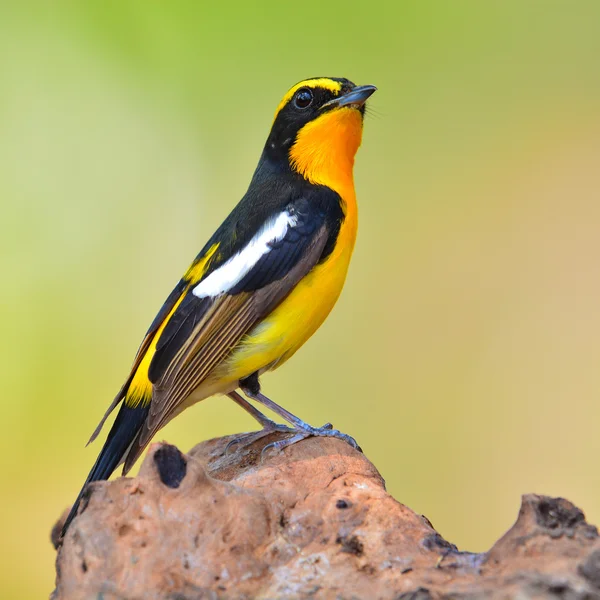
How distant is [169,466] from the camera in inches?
109

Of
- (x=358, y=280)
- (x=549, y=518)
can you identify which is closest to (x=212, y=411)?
(x=358, y=280)

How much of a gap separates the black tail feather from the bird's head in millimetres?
1577

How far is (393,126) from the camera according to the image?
7.65 meters

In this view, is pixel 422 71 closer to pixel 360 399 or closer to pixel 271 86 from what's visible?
pixel 271 86

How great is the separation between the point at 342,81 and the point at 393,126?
3148 millimetres

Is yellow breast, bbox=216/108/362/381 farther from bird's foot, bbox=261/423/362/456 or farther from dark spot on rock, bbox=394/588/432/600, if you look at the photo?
dark spot on rock, bbox=394/588/432/600

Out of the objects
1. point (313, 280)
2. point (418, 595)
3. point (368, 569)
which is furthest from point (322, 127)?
point (418, 595)

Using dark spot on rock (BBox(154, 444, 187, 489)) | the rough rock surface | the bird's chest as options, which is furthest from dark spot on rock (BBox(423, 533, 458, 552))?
the bird's chest

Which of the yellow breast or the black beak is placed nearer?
the yellow breast

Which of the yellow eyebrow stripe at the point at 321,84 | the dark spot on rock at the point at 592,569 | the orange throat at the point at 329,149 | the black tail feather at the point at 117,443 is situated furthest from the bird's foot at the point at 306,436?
the yellow eyebrow stripe at the point at 321,84

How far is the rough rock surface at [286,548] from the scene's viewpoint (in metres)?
2.38

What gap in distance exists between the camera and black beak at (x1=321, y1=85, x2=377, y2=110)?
14.5ft

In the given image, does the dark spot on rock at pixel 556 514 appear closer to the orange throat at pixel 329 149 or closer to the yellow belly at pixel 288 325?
the yellow belly at pixel 288 325

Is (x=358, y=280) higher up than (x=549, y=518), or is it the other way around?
(x=358, y=280)
